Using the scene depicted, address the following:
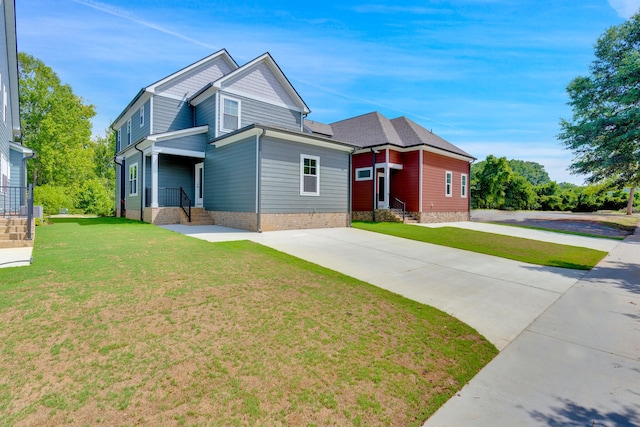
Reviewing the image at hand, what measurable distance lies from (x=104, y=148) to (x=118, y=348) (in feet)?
149

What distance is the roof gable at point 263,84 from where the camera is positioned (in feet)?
49.6

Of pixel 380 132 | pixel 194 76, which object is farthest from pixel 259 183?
pixel 380 132

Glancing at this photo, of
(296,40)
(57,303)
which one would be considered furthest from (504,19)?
(57,303)

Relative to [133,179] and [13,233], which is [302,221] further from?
[133,179]

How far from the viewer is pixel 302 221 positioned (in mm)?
13133

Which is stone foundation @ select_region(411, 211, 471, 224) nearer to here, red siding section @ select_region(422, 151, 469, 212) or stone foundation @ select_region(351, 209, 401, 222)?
red siding section @ select_region(422, 151, 469, 212)

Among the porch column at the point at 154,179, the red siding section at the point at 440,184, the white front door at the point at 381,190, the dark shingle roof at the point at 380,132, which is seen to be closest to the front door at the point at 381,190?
the white front door at the point at 381,190

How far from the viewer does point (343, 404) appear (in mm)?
2410

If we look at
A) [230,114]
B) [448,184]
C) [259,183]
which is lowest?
[259,183]

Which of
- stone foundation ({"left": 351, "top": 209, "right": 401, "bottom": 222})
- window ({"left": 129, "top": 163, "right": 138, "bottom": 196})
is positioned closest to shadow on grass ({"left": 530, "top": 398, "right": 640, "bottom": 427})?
stone foundation ({"left": 351, "top": 209, "right": 401, "bottom": 222})

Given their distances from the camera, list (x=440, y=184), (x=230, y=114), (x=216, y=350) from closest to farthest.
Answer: (x=216, y=350)
(x=230, y=114)
(x=440, y=184)

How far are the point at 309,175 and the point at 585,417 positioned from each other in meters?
11.8

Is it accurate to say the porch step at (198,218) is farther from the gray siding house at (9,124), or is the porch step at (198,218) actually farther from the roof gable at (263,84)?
the roof gable at (263,84)

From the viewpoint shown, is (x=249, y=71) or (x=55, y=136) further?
(x=55, y=136)
